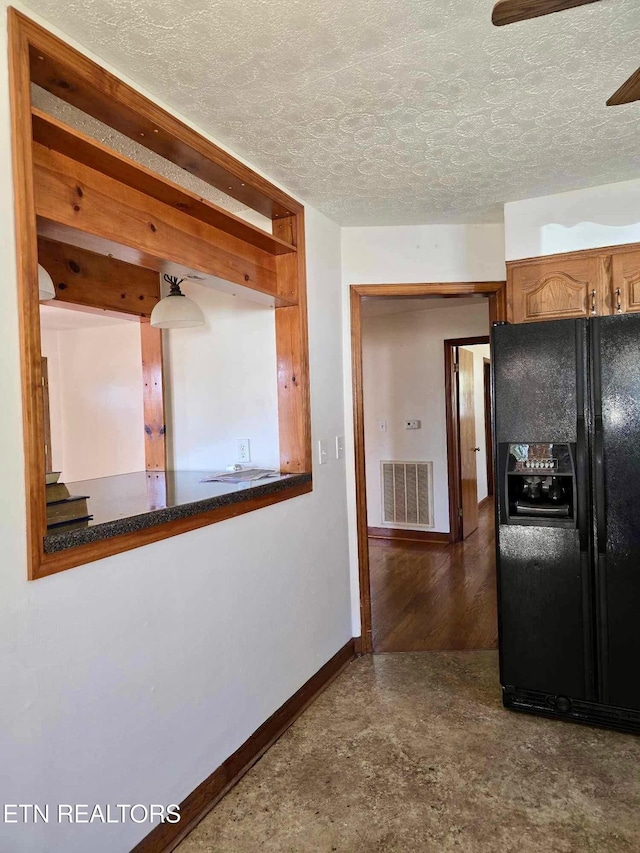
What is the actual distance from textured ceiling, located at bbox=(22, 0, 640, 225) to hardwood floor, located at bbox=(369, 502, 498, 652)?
8.34 feet

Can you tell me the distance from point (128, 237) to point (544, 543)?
209cm

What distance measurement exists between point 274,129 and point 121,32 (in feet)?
2.12

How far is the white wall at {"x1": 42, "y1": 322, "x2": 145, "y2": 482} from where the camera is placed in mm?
3553

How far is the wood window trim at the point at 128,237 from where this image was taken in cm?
134

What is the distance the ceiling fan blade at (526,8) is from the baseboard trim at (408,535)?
496 cm

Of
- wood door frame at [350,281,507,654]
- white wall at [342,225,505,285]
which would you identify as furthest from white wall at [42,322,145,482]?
white wall at [342,225,505,285]

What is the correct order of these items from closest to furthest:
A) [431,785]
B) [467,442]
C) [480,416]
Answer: [431,785], [467,442], [480,416]

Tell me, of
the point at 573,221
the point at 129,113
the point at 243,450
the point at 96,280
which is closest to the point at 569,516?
the point at 573,221

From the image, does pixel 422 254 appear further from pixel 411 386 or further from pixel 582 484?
pixel 411 386

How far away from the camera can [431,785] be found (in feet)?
6.78

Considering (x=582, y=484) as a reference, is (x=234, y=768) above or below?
below

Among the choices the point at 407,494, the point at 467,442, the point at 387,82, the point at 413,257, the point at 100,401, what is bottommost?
the point at 407,494

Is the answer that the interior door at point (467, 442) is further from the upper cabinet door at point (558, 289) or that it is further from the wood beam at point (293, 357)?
the wood beam at point (293, 357)

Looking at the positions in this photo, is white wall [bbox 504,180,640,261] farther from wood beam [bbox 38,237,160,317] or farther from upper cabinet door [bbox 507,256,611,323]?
wood beam [bbox 38,237,160,317]
